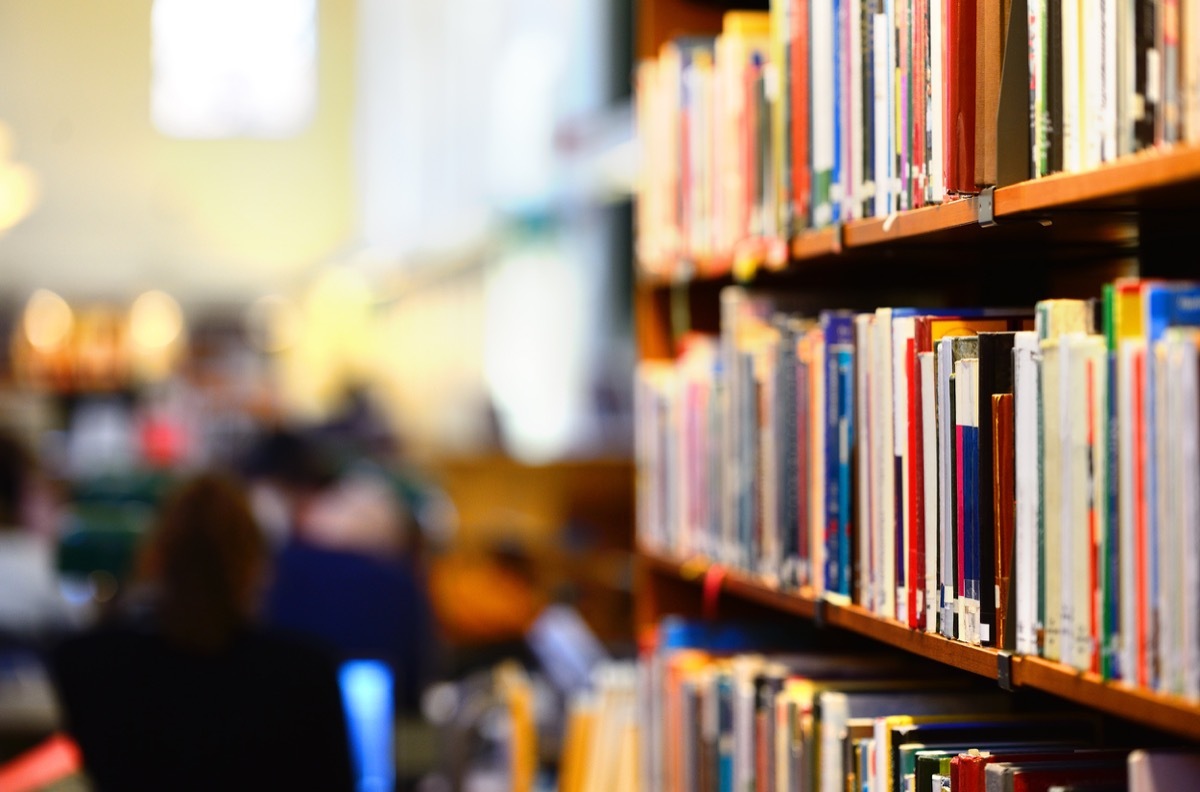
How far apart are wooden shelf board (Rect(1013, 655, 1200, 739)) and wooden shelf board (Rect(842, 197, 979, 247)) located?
1.44 ft

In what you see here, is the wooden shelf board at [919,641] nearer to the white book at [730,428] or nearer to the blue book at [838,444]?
the blue book at [838,444]

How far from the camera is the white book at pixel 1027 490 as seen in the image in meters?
1.35

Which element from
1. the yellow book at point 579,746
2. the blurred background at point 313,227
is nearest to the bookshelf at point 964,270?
the yellow book at point 579,746

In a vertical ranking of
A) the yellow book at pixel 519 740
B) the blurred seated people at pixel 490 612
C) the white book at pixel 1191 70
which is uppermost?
the white book at pixel 1191 70

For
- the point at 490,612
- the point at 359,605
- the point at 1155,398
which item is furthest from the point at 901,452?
the point at 490,612

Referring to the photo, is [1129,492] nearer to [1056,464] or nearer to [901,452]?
[1056,464]

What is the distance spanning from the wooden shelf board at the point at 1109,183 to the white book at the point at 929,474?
206 mm

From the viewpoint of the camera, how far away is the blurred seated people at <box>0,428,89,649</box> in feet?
15.3

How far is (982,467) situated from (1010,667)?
7.6 inches

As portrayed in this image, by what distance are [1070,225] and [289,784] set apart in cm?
177

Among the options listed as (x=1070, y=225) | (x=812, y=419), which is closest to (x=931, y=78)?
(x=1070, y=225)

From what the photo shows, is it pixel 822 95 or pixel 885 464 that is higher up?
pixel 822 95

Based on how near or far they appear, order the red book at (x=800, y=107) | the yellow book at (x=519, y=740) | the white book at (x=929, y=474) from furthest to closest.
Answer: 1. the yellow book at (x=519, y=740)
2. the red book at (x=800, y=107)
3. the white book at (x=929, y=474)

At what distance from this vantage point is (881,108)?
1729mm
